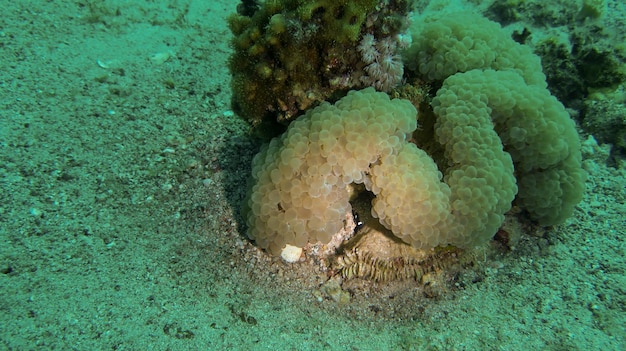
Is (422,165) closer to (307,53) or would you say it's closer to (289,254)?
(307,53)

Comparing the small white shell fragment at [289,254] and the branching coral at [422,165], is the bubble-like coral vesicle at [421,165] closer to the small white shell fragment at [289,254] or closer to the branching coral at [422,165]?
the branching coral at [422,165]

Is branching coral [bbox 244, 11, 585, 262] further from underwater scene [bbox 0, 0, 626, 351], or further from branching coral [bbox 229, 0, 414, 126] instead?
branching coral [bbox 229, 0, 414, 126]

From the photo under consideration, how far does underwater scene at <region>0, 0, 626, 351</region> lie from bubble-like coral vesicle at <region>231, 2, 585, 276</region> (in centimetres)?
2

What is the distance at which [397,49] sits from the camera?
361 centimetres

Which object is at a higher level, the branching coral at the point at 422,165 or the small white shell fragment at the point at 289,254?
the branching coral at the point at 422,165

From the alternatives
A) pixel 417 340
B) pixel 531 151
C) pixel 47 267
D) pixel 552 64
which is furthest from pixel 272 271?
pixel 552 64

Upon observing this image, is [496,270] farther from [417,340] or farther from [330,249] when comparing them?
[330,249]

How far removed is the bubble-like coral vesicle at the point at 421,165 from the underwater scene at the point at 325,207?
18 mm

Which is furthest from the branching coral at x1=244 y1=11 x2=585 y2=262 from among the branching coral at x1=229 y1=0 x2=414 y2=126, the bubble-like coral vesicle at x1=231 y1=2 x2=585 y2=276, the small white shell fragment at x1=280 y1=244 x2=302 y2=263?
the small white shell fragment at x1=280 y1=244 x2=302 y2=263

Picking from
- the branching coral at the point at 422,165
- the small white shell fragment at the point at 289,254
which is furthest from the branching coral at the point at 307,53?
the small white shell fragment at the point at 289,254

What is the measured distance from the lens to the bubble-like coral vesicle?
324cm

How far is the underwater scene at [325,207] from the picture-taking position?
310 centimetres

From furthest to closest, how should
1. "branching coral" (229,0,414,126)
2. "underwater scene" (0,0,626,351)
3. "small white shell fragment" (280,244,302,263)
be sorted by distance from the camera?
"small white shell fragment" (280,244,302,263), "branching coral" (229,0,414,126), "underwater scene" (0,0,626,351)

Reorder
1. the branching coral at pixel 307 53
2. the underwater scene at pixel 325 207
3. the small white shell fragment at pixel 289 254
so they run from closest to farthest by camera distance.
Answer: the underwater scene at pixel 325 207
the branching coral at pixel 307 53
the small white shell fragment at pixel 289 254
